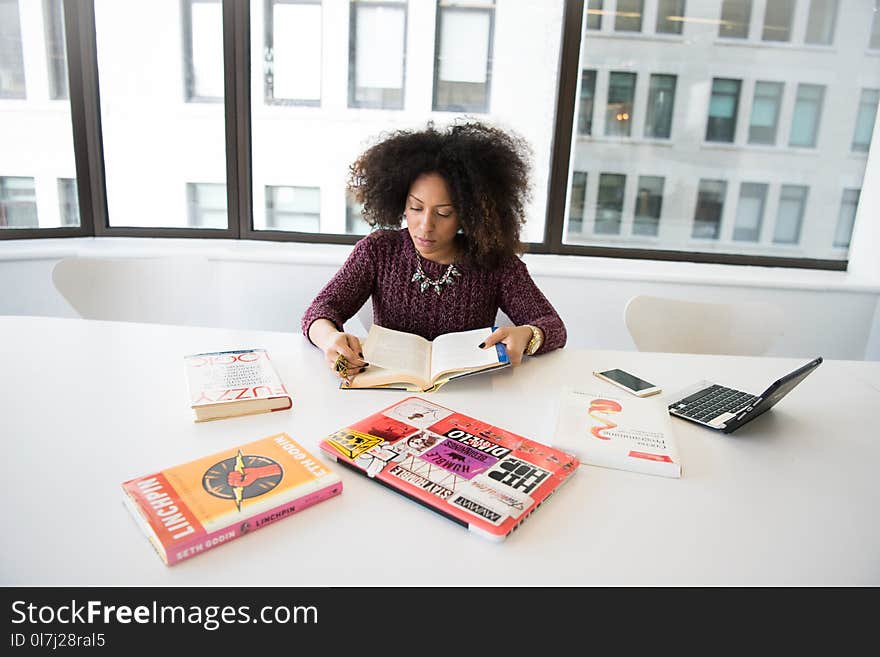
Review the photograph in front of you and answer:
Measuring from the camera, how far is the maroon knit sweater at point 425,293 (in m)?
1.69

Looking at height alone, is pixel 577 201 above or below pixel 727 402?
above

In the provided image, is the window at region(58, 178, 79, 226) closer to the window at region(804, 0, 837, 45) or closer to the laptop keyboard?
the laptop keyboard

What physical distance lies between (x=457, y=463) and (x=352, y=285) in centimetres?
88

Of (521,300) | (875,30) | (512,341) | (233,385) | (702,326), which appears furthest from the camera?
(875,30)

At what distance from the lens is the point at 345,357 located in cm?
131

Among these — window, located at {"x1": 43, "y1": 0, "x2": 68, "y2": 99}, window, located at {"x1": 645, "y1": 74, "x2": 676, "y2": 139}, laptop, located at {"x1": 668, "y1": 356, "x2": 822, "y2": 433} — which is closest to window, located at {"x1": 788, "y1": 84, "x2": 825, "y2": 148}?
window, located at {"x1": 645, "y1": 74, "x2": 676, "y2": 139}

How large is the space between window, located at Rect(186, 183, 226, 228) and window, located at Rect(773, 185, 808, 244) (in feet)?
9.15

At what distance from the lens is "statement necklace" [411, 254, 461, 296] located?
1692mm

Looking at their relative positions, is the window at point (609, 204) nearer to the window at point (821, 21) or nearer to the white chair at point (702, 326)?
the window at point (821, 21)

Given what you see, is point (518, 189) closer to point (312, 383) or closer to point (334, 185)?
point (312, 383)

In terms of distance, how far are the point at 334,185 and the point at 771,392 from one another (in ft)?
7.90

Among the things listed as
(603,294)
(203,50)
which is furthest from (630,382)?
(203,50)

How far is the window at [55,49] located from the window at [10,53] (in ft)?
0.36

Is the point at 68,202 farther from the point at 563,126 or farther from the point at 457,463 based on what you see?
the point at 457,463
